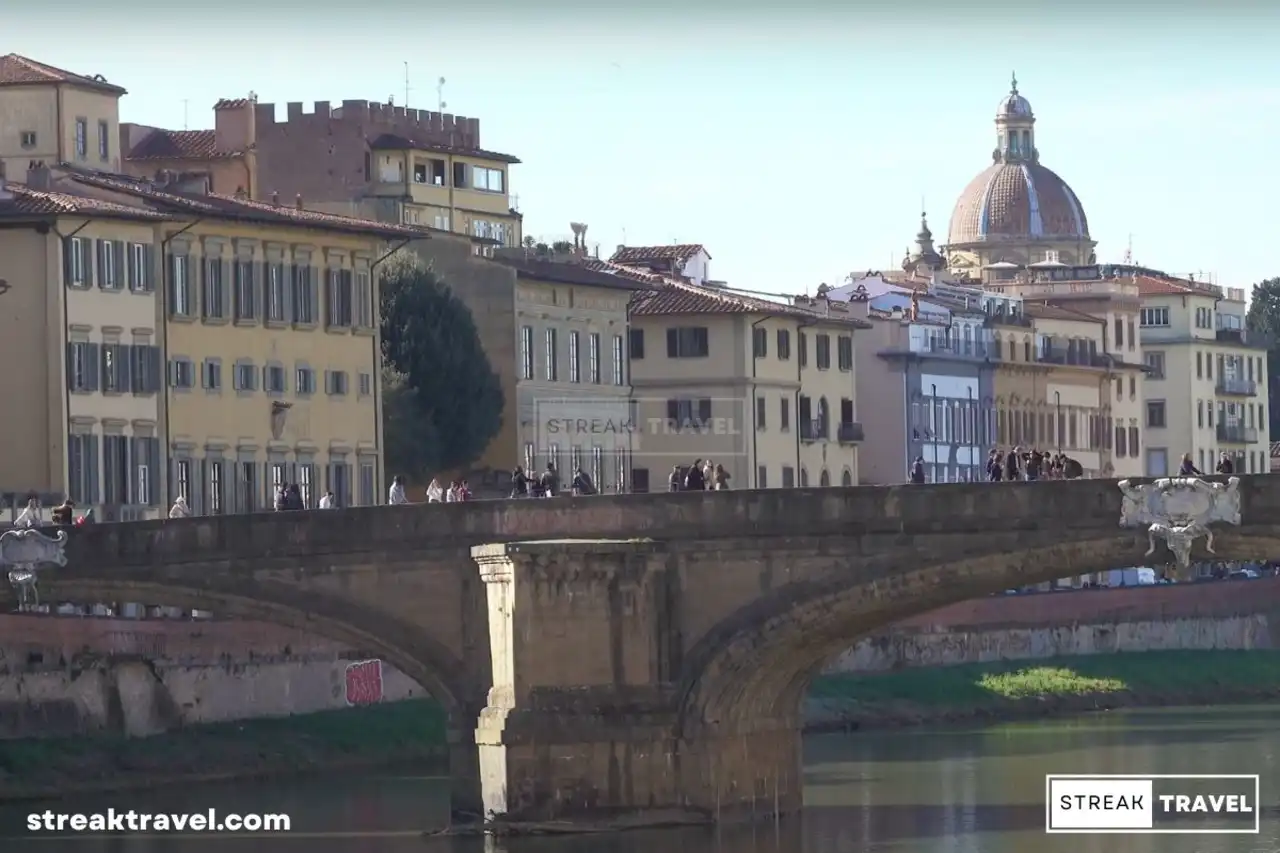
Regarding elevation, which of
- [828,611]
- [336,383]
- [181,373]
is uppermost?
[181,373]

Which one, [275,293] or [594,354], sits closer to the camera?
[275,293]

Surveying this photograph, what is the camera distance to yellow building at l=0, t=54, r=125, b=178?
102 metres

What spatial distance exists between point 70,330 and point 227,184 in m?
29.3

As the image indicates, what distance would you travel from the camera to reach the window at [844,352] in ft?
412

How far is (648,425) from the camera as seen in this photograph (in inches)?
4471

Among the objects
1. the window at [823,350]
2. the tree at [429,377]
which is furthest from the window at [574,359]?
the window at [823,350]

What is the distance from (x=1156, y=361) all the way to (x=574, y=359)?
47788mm

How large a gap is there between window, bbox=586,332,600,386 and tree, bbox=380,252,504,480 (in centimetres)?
639

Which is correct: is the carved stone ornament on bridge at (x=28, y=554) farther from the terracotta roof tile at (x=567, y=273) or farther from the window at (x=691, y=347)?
the window at (x=691, y=347)

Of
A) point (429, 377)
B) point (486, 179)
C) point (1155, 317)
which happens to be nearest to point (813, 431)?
point (486, 179)

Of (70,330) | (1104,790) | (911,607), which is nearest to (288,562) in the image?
(911,607)

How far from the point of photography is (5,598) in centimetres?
7138

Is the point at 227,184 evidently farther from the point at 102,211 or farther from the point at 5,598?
the point at 5,598

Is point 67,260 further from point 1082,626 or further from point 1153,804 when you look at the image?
point 1082,626
